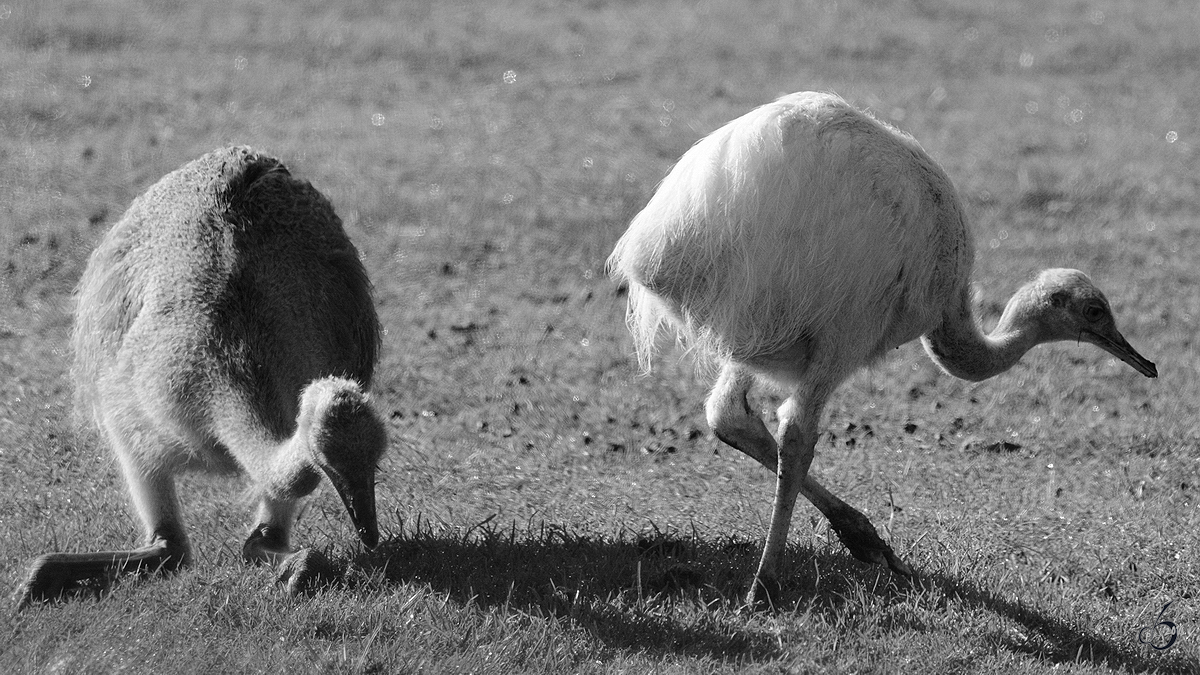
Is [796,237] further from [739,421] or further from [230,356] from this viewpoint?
[230,356]

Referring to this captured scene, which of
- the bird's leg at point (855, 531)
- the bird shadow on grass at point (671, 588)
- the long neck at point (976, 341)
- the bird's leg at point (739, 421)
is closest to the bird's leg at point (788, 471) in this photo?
the bird shadow on grass at point (671, 588)

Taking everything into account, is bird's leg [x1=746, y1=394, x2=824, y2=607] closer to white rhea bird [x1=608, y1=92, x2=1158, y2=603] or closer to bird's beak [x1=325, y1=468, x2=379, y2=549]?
white rhea bird [x1=608, y1=92, x2=1158, y2=603]

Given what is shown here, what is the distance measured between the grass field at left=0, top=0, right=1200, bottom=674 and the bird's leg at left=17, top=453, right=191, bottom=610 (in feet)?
0.45

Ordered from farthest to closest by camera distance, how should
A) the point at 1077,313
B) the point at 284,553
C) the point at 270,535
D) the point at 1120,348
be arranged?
the point at 1120,348 < the point at 1077,313 < the point at 270,535 < the point at 284,553

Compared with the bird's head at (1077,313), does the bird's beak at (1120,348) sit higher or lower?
lower

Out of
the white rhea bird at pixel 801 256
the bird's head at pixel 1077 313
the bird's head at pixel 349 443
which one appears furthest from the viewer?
the bird's head at pixel 1077 313

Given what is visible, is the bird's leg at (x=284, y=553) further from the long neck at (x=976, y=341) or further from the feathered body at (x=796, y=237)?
the long neck at (x=976, y=341)

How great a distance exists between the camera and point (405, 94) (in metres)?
13.9

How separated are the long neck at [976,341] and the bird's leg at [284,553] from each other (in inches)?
110

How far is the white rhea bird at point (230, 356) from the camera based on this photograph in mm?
5469

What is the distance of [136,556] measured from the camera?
5891 millimetres

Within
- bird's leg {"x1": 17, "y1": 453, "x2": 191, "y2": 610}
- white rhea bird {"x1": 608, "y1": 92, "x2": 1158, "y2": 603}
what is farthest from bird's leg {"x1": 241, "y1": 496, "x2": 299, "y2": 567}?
white rhea bird {"x1": 608, "y1": 92, "x2": 1158, "y2": 603}

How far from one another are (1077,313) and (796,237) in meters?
1.80

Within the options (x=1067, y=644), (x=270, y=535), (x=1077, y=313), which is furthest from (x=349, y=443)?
(x=1077, y=313)
